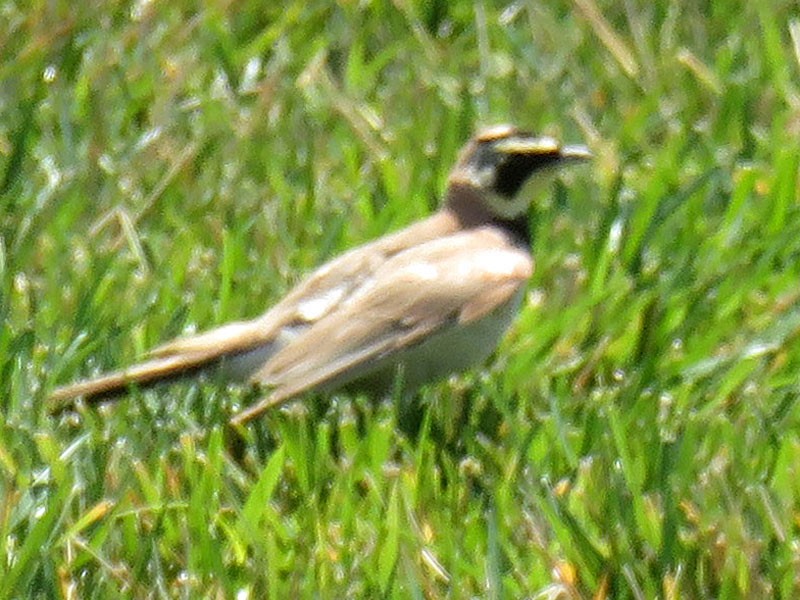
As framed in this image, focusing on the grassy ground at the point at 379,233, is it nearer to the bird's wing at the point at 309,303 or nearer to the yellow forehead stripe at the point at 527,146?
the bird's wing at the point at 309,303

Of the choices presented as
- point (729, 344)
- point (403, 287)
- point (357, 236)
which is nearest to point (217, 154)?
point (357, 236)

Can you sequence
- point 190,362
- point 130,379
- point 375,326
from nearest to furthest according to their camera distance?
point 130,379, point 190,362, point 375,326

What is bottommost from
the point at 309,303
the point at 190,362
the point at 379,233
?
the point at 379,233

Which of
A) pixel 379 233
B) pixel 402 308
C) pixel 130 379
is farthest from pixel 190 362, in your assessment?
pixel 379 233

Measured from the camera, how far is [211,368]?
520cm

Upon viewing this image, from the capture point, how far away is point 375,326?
525 centimetres

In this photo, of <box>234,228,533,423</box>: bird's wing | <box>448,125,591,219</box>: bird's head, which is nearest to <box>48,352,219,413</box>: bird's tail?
<box>234,228,533,423</box>: bird's wing

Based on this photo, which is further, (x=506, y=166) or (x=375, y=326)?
(x=506, y=166)

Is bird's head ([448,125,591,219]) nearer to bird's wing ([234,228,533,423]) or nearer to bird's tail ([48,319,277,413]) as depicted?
bird's wing ([234,228,533,423])

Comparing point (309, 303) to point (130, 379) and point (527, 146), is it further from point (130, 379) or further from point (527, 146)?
point (527, 146)

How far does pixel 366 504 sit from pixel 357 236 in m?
1.56

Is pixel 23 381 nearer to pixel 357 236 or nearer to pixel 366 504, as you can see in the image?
pixel 366 504

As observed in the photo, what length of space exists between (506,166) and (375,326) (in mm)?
733

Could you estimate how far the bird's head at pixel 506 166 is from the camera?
5.70 metres
